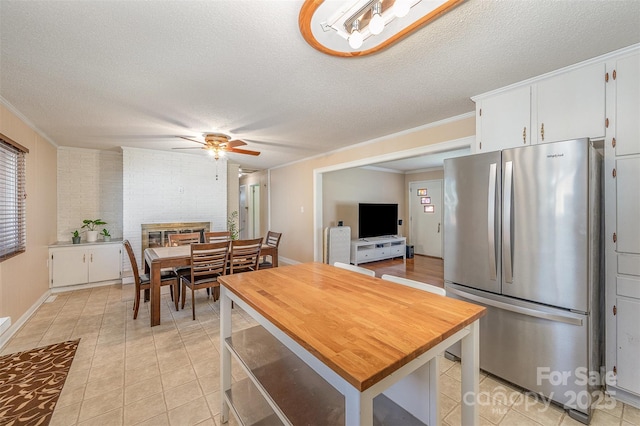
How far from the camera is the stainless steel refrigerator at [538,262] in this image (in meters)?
1.62

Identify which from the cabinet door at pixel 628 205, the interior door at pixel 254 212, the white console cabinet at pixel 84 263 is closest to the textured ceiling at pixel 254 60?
the cabinet door at pixel 628 205

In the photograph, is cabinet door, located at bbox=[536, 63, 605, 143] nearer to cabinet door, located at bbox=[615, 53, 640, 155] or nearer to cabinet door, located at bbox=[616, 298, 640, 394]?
cabinet door, located at bbox=[615, 53, 640, 155]

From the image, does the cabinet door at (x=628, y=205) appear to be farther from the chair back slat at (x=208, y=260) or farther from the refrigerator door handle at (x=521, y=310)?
the chair back slat at (x=208, y=260)

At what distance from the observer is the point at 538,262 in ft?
5.82

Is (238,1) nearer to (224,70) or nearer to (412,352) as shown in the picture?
(224,70)

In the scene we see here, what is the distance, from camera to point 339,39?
1598 millimetres

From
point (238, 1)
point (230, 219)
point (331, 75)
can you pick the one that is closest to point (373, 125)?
point (331, 75)

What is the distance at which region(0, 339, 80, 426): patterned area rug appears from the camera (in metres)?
1.67

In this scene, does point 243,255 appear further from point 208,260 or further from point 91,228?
point 91,228

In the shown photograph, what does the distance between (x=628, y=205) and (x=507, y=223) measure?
0.76m

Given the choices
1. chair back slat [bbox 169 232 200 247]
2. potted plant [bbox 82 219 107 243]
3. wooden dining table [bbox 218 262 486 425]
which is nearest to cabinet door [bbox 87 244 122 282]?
potted plant [bbox 82 219 107 243]

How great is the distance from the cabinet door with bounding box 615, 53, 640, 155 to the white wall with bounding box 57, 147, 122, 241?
257 inches

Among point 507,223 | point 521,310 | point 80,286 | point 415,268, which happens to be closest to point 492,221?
point 507,223

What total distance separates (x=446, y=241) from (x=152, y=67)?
2741mm
